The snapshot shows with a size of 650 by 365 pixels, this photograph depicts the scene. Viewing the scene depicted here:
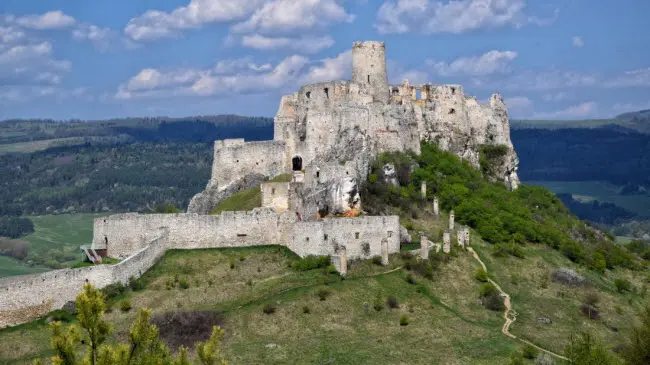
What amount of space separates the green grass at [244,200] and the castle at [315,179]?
1.33 meters

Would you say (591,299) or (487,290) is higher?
(487,290)

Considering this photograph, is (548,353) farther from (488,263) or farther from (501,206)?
(501,206)

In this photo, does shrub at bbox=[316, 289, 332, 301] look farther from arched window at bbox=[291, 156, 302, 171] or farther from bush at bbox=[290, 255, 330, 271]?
arched window at bbox=[291, 156, 302, 171]

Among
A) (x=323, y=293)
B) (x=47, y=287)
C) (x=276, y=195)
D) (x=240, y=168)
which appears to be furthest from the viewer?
(x=240, y=168)

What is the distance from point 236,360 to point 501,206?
98.2ft

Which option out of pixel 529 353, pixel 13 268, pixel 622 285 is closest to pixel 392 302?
pixel 529 353

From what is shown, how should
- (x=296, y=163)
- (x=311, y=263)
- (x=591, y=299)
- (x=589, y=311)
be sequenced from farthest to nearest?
(x=296, y=163)
(x=591, y=299)
(x=589, y=311)
(x=311, y=263)

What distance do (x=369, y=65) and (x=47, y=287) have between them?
99.3ft

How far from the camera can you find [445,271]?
51375 mm

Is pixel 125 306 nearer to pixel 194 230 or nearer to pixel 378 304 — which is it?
pixel 194 230

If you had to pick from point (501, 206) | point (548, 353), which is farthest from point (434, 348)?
point (501, 206)

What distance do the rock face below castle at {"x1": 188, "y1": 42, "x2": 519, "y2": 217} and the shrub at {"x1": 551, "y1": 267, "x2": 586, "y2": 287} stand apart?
1288cm

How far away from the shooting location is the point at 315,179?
A: 55.7 metres

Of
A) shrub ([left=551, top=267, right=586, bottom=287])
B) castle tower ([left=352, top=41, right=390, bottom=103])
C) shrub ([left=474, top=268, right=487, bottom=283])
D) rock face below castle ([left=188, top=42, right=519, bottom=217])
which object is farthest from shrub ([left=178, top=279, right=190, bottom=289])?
castle tower ([left=352, top=41, right=390, bottom=103])
